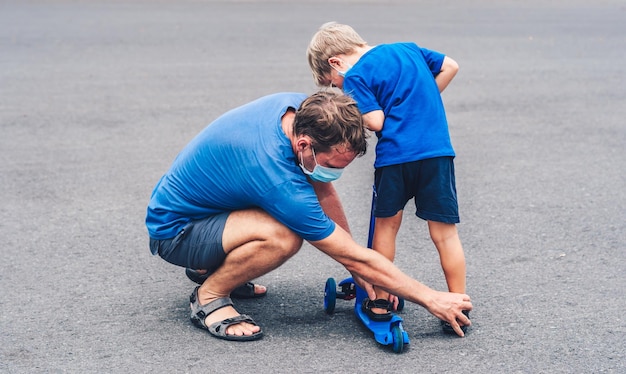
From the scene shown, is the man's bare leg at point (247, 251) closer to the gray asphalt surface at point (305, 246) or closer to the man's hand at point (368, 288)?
the gray asphalt surface at point (305, 246)

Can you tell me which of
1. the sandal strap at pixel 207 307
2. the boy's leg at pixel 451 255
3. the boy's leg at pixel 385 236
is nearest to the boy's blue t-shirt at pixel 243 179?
the sandal strap at pixel 207 307

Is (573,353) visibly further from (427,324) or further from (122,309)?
(122,309)

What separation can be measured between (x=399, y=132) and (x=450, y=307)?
74 centimetres

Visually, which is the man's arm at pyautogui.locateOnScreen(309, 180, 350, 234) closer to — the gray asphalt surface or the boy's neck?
the gray asphalt surface

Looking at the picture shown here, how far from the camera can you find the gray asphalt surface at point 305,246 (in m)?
3.27

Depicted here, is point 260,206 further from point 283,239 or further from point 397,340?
point 397,340

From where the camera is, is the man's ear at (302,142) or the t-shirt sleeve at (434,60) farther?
the t-shirt sleeve at (434,60)

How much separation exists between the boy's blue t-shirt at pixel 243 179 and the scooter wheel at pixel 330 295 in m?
0.44

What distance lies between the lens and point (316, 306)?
3.71 meters

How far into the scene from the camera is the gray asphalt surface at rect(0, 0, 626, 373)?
10.7ft

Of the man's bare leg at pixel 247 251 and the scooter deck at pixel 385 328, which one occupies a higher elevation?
the man's bare leg at pixel 247 251

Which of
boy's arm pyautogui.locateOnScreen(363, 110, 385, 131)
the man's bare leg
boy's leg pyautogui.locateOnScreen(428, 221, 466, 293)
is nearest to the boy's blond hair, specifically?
boy's arm pyautogui.locateOnScreen(363, 110, 385, 131)

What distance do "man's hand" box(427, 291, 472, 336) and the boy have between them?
0.39 ft

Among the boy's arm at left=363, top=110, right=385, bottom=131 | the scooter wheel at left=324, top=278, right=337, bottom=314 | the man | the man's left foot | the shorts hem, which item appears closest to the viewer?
the man
